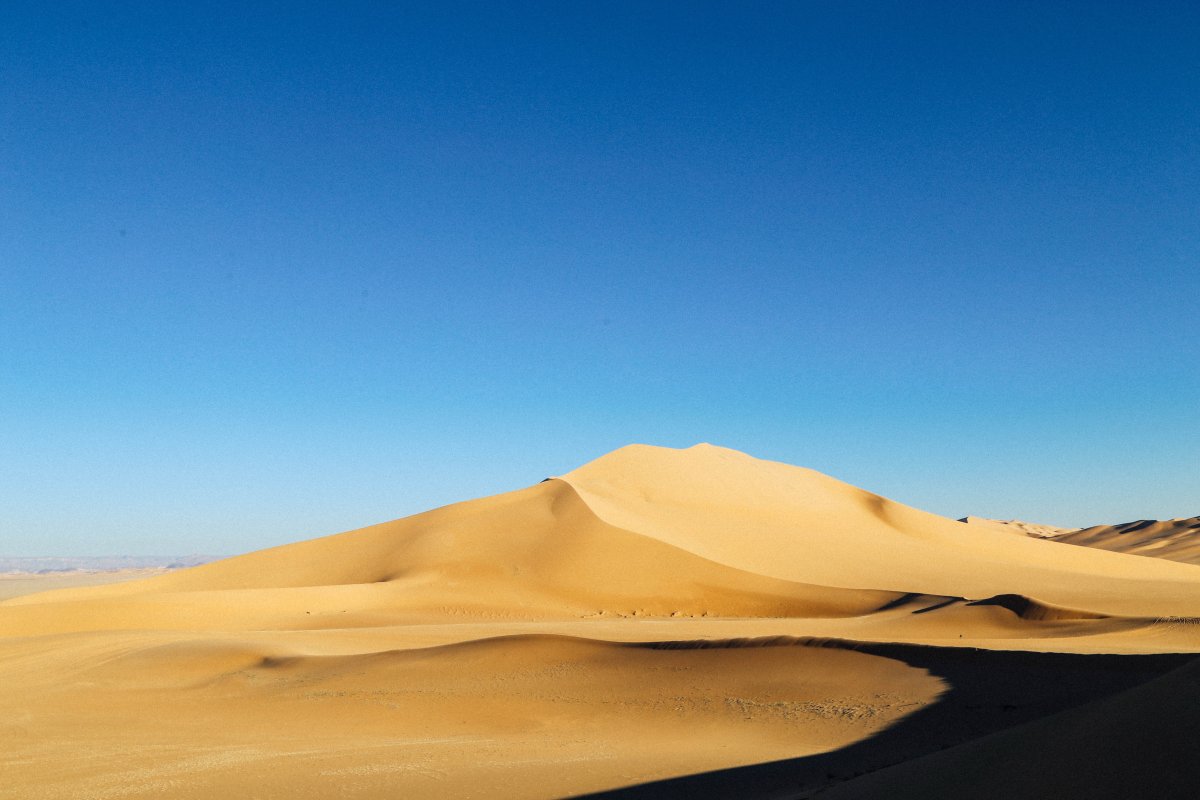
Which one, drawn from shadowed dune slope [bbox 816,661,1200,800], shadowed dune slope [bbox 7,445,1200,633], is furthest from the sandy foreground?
shadowed dune slope [bbox 7,445,1200,633]

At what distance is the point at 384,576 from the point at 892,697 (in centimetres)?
2419

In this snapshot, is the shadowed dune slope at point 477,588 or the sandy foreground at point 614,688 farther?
the shadowed dune slope at point 477,588

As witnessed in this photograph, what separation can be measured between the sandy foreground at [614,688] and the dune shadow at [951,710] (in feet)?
0.13

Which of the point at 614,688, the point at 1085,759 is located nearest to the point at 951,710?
the point at 614,688

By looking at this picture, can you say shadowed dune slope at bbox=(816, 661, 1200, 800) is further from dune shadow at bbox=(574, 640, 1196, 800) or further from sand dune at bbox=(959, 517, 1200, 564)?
sand dune at bbox=(959, 517, 1200, 564)

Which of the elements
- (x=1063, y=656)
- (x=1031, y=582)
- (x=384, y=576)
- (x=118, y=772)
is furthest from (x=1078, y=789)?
(x=384, y=576)

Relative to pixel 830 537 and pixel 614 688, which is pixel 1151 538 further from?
pixel 614 688

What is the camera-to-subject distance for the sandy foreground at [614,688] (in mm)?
7910

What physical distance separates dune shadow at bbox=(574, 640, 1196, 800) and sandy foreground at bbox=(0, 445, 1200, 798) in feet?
0.13

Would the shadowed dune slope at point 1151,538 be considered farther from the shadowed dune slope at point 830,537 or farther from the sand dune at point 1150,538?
the shadowed dune slope at point 830,537

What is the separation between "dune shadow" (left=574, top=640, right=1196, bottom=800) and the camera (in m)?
8.34

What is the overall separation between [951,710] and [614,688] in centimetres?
486

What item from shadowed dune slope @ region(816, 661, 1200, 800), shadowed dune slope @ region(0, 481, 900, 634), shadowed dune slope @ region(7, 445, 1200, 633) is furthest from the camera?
shadowed dune slope @ region(7, 445, 1200, 633)

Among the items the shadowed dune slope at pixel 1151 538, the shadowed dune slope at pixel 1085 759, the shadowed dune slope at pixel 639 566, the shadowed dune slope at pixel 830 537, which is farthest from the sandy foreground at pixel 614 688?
the shadowed dune slope at pixel 1151 538
